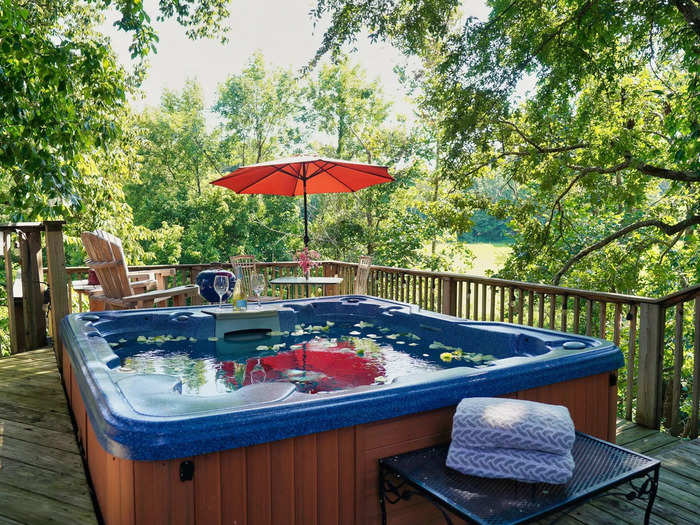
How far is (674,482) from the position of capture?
2336 millimetres

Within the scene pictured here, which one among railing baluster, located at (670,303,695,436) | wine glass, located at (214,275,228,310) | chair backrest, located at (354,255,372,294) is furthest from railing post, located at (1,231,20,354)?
railing baluster, located at (670,303,695,436)

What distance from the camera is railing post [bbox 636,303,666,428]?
301 centimetres

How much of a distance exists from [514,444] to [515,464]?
0.06m

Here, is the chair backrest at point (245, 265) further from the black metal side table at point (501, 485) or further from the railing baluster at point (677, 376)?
the black metal side table at point (501, 485)

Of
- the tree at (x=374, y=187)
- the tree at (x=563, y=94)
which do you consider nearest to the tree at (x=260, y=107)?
the tree at (x=374, y=187)

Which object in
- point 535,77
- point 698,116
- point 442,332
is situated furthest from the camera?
point 535,77

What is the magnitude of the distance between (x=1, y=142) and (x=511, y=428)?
407 centimetres

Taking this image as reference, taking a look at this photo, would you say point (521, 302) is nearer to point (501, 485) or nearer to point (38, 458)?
point (501, 485)

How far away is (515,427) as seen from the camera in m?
1.59

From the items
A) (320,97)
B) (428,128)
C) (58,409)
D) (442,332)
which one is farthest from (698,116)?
(320,97)

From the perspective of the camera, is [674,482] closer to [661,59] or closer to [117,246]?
[117,246]

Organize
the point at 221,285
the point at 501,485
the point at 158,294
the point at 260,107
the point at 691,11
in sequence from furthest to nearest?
1. the point at 260,107
2. the point at 691,11
3. the point at 158,294
4. the point at 221,285
5. the point at 501,485

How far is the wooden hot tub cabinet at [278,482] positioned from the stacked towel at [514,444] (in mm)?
254

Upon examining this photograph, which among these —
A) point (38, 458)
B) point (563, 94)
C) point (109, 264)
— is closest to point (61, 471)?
point (38, 458)
